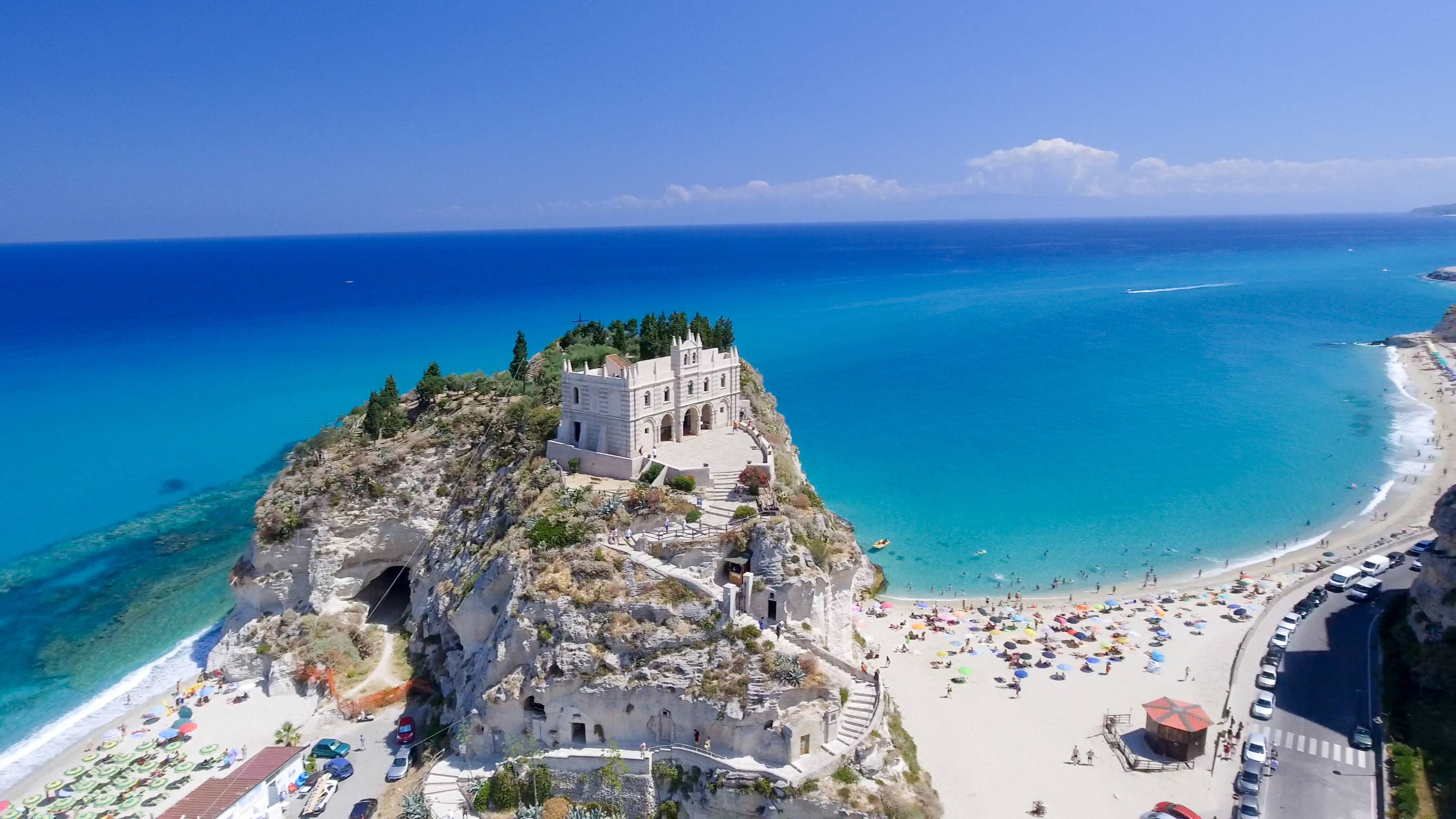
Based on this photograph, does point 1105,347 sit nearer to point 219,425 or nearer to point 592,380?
point 592,380

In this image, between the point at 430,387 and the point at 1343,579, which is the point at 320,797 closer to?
the point at 430,387

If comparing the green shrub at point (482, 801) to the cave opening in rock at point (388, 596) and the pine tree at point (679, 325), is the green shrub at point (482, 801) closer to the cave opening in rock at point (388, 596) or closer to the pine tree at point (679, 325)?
the cave opening in rock at point (388, 596)

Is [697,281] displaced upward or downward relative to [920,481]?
upward

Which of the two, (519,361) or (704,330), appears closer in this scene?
(704,330)

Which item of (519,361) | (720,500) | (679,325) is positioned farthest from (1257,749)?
(519,361)

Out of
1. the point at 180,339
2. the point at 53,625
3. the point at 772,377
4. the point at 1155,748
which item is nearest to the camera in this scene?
the point at 1155,748

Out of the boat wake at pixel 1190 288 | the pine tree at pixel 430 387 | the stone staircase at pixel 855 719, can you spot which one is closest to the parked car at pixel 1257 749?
the stone staircase at pixel 855 719

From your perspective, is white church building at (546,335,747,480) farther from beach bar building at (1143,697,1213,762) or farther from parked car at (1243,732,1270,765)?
parked car at (1243,732,1270,765)

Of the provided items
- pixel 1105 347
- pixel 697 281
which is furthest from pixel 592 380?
pixel 697 281
